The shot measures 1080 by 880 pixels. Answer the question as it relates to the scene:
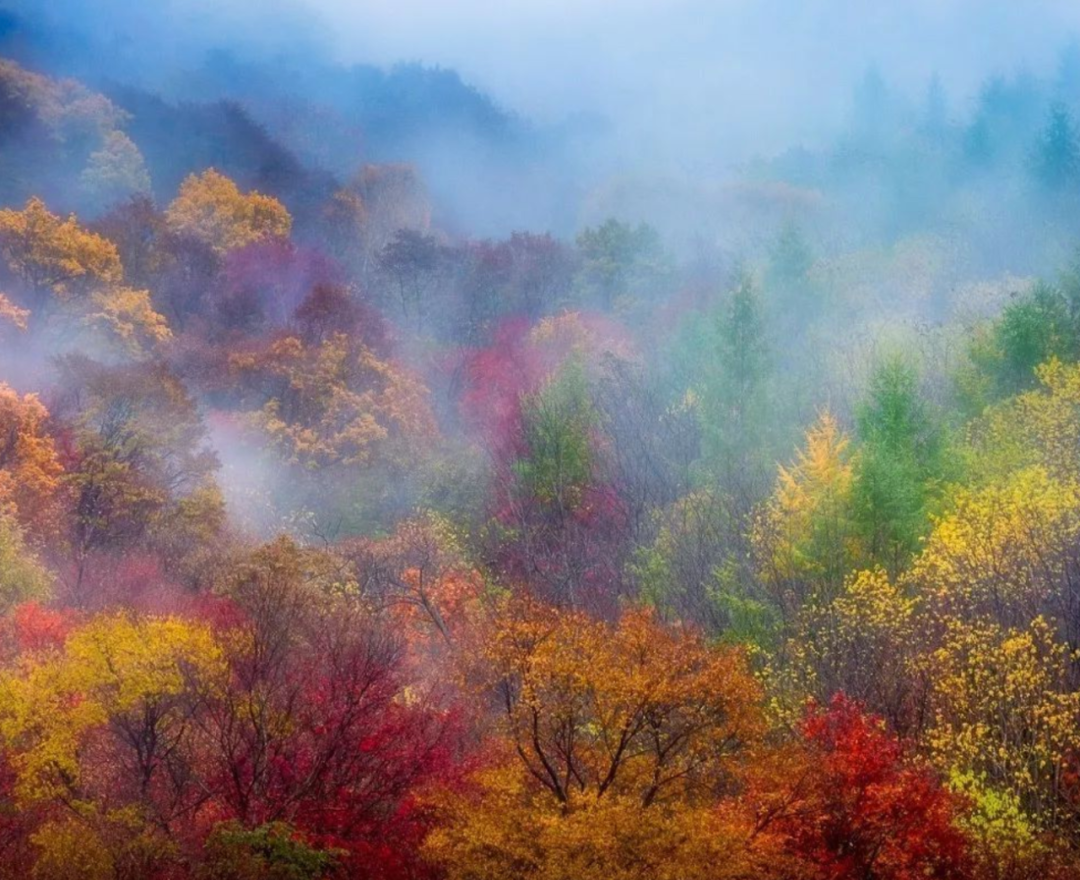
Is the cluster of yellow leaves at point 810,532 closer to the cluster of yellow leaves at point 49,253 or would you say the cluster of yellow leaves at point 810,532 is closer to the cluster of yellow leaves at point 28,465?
the cluster of yellow leaves at point 28,465

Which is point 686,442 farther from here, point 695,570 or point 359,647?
point 359,647

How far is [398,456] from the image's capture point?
5944cm

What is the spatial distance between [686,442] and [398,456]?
16.9 meters

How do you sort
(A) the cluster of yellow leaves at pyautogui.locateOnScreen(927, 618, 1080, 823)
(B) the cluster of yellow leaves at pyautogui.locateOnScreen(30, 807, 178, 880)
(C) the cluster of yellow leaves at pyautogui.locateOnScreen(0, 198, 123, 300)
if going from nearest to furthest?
(B) the cluster of yellow leaves at pyautogui.locateOnScreen(30, 807, 178, 880), (A) the cluster of yellow leaves at pyautogui.locateOnScreen(927, 618, 1080, 823), (C) the cluster of yellow leaves at pyautogui.locateOnScreen(0, 198, 123, 300)

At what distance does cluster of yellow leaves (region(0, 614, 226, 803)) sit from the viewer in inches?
1049

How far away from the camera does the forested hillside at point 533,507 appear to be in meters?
23.5

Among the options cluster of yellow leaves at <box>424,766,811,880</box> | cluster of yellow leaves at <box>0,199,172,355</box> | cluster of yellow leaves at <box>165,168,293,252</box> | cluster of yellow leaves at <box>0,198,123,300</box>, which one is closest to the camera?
cluster of yellow leaves at <box>424,766,811,880</box>

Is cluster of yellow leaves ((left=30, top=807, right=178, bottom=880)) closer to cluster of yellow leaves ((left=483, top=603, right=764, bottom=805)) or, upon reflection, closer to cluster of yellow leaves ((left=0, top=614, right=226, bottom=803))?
cluster of yellow leaves ((left=0, top=614, right=226, bottom=803))

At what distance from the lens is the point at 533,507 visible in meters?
52.6

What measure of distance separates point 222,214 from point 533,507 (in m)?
42.1

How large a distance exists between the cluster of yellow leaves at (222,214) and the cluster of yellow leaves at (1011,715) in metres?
65.2

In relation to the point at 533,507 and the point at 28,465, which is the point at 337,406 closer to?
the point at 533,507

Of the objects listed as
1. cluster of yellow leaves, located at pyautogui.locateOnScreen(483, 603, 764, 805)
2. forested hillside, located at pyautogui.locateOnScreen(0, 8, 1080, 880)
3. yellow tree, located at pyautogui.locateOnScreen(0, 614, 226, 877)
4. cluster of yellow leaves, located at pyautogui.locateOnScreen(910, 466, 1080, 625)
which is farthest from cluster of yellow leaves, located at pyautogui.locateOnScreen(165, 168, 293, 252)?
cluster of yellow leaves, located at pyautogui.locateOnScreen(483, 603, 764, 805)

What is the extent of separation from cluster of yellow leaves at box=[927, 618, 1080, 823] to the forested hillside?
0.20 meters
